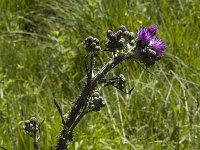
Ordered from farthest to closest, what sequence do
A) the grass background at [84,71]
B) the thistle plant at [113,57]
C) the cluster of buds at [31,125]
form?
the grass background at [84,71]
the cluster of buds at [31,125]
the thistle plant at [113,57]

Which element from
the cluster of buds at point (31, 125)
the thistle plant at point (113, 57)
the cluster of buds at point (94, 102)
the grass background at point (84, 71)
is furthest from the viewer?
the grass background at point (84, 71)

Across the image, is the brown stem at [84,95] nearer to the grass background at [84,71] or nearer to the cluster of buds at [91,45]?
the cluster of buds at [91,45]

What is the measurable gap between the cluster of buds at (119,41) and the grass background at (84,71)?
146 centimetres

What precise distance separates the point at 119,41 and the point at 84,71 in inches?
92.1

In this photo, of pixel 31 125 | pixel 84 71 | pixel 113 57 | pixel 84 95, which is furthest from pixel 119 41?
pixel 84 71

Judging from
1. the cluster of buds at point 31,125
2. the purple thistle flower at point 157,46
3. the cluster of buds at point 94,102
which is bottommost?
the cluster of buds at point 31,125

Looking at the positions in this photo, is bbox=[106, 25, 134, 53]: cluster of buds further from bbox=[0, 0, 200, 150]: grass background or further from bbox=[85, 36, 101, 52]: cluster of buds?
bbox=[0, 0, 200, 150]: grass background

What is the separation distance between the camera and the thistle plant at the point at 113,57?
1.26 meters

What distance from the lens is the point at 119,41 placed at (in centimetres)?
129

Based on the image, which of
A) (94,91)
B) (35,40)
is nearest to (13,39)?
(35,40)

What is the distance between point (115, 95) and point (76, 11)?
1081mm

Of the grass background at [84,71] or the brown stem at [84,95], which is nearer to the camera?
the brown stem at [84,95]

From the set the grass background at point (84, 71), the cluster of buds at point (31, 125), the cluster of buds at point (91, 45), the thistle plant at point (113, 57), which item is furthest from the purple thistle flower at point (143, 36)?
the grass background at point (84, 71)

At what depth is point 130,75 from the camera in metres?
3.52
